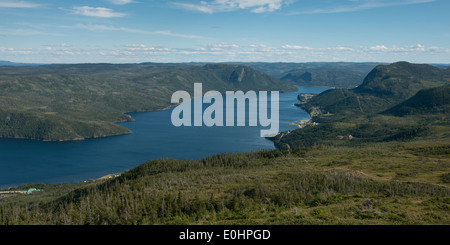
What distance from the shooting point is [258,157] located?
150750mm

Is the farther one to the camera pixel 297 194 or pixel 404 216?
pixel 297 194

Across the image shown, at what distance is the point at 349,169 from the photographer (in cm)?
11481

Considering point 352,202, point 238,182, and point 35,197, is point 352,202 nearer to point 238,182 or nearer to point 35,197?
point 238,182

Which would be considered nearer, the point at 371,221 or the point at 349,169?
the point at 371,221

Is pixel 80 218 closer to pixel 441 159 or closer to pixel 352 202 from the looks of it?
pixel 352 202

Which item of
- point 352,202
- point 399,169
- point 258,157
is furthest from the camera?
point 258,157

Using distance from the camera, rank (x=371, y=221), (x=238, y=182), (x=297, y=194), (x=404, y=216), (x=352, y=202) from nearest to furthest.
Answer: (x=371, y=221), (x=404, y=216), (x=352, y=202), (x=297, y=194), (x=238, y=182)

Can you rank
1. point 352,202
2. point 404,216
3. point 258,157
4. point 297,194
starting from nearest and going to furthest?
point 404,216 → point 352,202 → point 297,194 → point 258,157
